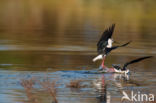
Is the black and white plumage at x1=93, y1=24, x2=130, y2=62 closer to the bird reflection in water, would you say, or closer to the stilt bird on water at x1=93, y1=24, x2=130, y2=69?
the stilt bird on water at x1=93, y1=24, x2=130, y2=69

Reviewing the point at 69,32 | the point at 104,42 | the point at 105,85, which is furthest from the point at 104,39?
the point at 69,32

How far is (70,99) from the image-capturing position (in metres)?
10.2

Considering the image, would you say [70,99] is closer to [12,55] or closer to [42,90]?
[42,90]

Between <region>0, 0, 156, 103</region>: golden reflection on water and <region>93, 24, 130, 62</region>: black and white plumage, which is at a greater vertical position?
<region>93, 24, 130, 62</region>: black and white plumage

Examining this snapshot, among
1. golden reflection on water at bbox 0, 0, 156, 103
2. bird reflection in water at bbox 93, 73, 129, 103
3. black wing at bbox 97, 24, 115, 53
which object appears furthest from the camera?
golden reflection on water at bbox 0, 0, 156, 103

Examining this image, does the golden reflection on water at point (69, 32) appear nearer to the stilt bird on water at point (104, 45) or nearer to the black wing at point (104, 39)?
the stilt bird on water at point (104, 45)

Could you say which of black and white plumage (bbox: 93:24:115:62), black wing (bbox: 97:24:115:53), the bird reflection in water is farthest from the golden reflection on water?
black wing (bbox: 97:24:115:53)

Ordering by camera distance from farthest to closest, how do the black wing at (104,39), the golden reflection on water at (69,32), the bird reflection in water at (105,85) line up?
the golden reflection on water at (69,32) < the black wing at (104,39) < the bird reflection in water at (105,85)

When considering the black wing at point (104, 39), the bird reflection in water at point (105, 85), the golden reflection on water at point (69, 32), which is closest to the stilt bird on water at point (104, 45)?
the black wing at point (104, 39)

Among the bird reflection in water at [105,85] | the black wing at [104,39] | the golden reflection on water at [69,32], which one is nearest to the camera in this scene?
the bird reflection in water at [105,85]

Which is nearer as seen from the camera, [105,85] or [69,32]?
[105,85]

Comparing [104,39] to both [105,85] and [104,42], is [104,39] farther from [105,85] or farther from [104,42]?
[105,85]

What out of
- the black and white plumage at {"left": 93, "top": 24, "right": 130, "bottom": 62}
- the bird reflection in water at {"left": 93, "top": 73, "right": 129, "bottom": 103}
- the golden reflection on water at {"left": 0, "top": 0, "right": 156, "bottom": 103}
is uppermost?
the black and white plumage at {"left": 93, "top": 24, "right": 130, "bottom": 62}

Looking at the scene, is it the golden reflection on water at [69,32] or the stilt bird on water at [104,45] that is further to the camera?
the golden reflection on water at [69,32]
